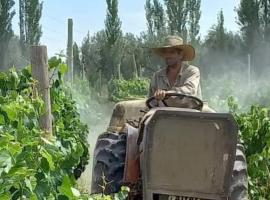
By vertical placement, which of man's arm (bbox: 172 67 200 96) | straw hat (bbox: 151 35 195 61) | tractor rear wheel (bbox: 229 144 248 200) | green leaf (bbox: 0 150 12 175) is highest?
straw hat (bbox: 151 35 195 61)

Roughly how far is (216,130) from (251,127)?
12.2 ft

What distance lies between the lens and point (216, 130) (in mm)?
4973

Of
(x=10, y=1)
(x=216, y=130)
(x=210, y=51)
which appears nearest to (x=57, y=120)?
(x=216, y=130)

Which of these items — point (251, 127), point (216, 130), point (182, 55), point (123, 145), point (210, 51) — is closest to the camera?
point (216, 130)

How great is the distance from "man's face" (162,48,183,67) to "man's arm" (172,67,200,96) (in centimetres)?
19

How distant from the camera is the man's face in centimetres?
648

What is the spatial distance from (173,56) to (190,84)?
0.41m

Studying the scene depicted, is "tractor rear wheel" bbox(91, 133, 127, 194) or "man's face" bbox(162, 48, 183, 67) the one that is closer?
"tractor rear wheel" bbox(91, 133, 127, 194)

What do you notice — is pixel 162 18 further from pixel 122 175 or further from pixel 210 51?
pixel 122 175

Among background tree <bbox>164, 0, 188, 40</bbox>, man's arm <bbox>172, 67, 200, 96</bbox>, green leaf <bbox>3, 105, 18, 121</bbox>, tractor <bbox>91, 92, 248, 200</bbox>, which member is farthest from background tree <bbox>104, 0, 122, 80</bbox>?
green leaf <bbox>3, 105, 18, 121</bbox>

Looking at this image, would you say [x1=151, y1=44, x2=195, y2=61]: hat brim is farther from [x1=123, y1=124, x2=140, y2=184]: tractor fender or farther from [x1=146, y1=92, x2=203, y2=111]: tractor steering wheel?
[x1=123, y1=124, x2=140, y2=184]: tractor fender

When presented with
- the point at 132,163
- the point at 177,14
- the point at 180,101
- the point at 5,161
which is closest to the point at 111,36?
the point at 177,14

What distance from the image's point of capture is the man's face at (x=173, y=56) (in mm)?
6485

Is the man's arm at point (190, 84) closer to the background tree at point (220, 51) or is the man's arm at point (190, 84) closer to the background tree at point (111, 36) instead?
the background tree at point (111, 36)
